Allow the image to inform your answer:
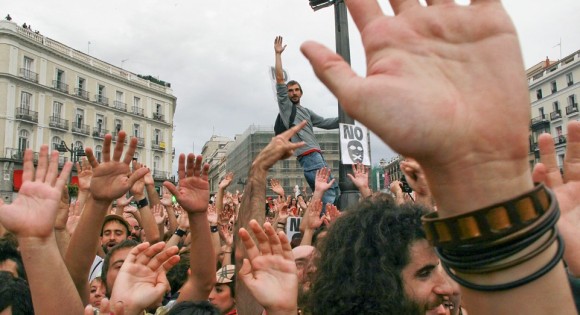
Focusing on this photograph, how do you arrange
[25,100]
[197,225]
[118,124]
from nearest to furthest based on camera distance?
[197,225], [25,100], [118,124]

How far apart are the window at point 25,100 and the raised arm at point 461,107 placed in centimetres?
4783

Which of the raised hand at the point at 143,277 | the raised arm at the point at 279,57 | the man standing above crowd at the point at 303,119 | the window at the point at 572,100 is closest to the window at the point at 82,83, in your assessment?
the man standing above crowd at the point at 303,119

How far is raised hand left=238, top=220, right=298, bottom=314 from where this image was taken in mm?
1837

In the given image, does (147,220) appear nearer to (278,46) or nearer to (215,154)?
(278,46)

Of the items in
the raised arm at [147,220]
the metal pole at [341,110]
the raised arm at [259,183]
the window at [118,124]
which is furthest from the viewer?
the window at [118,124]

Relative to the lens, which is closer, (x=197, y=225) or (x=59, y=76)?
(x=197, y=225)

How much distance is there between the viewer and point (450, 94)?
40.5 inches

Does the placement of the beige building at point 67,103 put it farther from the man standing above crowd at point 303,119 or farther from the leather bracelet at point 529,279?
the leather bracelet at point 529,279

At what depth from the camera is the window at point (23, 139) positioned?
41.3m

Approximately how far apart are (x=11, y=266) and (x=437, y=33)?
3485 mm

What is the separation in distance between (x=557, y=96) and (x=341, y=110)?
5279 centimetres

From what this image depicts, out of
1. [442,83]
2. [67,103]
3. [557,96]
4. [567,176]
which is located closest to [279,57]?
[567,176]

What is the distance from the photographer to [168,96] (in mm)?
58094

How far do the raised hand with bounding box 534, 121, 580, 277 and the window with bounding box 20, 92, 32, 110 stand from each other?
157ft
